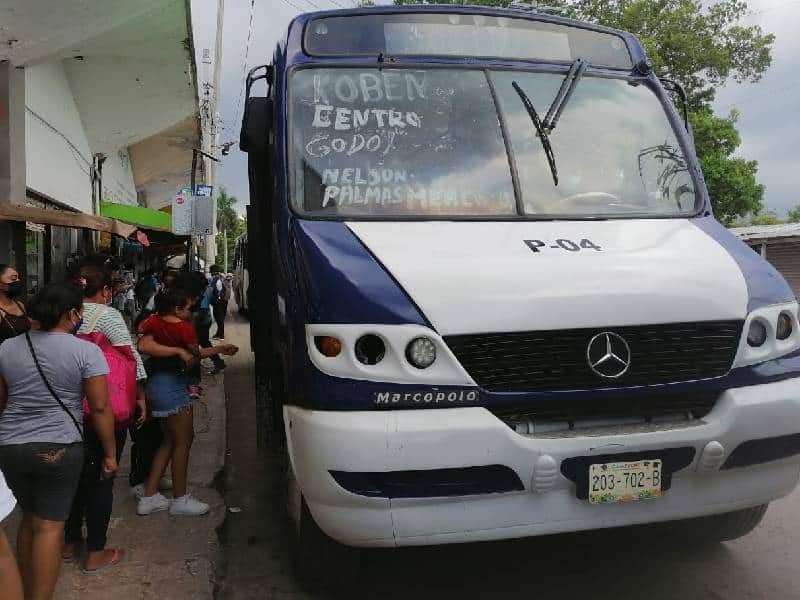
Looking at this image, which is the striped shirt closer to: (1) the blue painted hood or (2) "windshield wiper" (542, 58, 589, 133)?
(1) the blue painted hood

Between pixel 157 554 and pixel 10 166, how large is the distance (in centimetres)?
714

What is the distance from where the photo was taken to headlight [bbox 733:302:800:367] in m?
2.94

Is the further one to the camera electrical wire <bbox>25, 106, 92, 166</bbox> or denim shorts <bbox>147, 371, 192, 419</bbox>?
electrical wire <bbox>25, 106, 92, 166</bbox>

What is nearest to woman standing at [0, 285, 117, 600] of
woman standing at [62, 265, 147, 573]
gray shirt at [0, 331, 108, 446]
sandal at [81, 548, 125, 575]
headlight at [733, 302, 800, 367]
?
gray shirt at [0, 331, 108, 446]

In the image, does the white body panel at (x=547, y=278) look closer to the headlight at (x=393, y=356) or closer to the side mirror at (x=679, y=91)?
the headlight at (x=393, y=356)

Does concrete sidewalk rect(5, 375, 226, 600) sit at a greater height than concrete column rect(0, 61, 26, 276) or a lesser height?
lesser

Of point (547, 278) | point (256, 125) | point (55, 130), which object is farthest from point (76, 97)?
point (547, 278)

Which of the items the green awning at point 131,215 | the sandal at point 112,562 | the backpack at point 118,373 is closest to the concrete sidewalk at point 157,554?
the sandal at point 112,562

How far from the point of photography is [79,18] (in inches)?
373

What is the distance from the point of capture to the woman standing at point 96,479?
11.6 feet

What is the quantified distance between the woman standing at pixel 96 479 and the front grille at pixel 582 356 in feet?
6.23

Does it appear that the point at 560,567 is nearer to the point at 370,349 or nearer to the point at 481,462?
the point at 481,462

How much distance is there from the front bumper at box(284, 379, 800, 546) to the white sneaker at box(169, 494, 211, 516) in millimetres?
1706

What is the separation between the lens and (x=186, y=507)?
433cm
